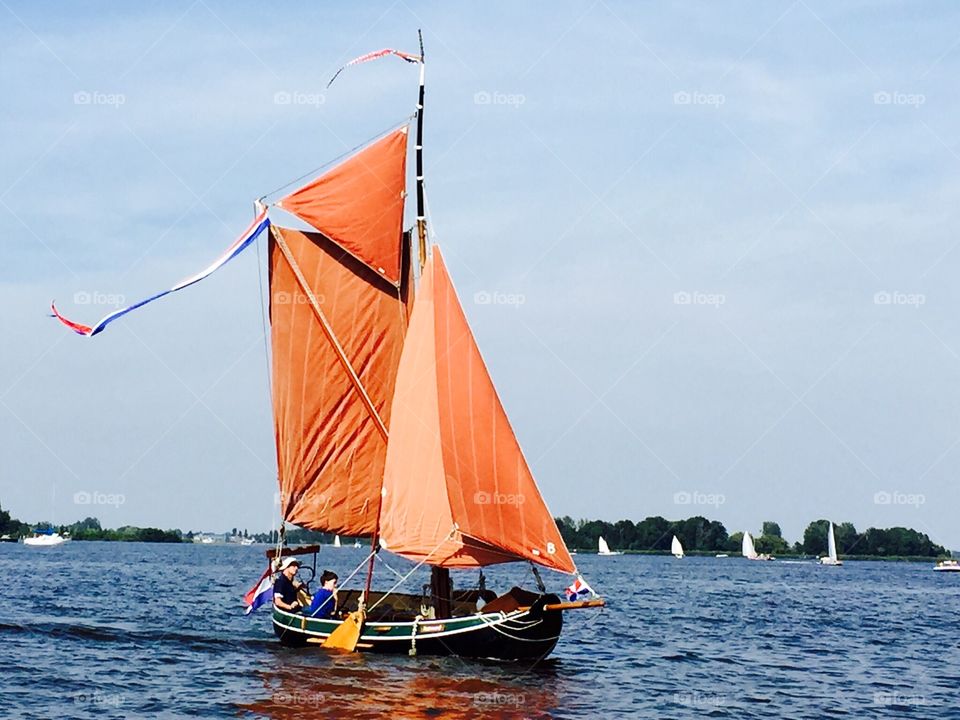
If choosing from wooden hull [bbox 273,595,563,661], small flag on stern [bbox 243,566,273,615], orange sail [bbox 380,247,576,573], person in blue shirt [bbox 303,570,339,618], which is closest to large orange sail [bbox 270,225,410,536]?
small flag on stern [bbox 243,566,273,615]

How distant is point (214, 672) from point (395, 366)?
1129 cm

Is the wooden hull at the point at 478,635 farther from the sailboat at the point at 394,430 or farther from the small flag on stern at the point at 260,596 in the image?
the small flag on stern at the point at 260,596

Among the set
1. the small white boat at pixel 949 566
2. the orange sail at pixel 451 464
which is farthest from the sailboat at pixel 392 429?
the small white boat at pixel 949 566

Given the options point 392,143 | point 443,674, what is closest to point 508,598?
point 443,674

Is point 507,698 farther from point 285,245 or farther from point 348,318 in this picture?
point 285,245

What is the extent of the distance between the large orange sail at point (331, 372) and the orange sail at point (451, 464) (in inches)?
131

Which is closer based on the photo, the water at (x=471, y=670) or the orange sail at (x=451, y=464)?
the water at (x=471, y=670)

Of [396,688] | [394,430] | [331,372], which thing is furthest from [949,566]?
[396,688]

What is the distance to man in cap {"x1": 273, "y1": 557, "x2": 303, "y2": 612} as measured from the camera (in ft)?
130

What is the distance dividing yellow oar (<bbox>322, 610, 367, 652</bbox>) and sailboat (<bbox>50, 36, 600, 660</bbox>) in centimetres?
7

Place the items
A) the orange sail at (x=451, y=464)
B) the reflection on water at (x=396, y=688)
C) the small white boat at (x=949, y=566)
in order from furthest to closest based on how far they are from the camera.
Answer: the small white boat at (x=949, y=566) < the orange sail at (x=451, y=464) < the reflection on water at (x=396, y=688)

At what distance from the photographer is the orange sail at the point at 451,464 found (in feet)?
117

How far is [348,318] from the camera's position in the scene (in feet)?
133

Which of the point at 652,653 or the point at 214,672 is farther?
the point at 652,653
